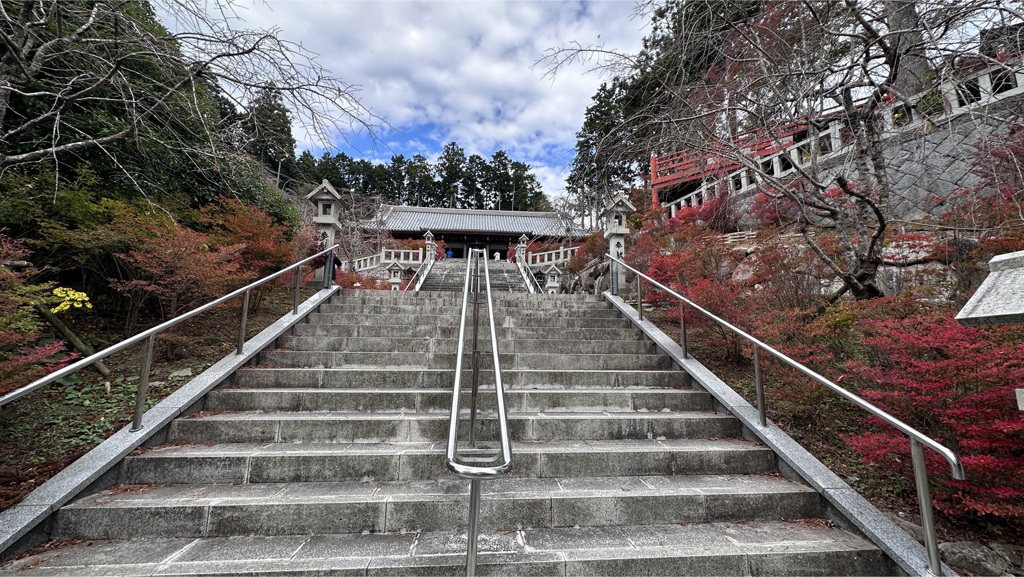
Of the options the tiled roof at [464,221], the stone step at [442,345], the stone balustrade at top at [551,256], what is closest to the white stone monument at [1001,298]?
the stone step at [442,345]

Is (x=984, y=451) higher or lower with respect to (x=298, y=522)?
higher

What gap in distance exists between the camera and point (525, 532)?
216 cm

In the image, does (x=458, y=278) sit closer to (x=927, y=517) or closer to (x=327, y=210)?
(x=327, y=210)

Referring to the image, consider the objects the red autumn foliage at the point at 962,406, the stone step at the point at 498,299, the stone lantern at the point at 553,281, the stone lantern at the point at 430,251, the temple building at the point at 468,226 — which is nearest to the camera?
the red autumn foliage at the point at 962,406

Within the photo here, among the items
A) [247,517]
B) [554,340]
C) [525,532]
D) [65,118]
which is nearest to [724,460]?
[525,532]

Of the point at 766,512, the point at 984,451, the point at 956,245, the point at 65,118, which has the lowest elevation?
the point at 766,512

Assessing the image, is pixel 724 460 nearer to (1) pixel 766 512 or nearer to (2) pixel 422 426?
(1) pixel 766 512

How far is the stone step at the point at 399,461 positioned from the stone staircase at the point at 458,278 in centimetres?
959

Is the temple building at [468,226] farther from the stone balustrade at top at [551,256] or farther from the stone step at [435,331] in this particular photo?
the stone step at [435,331]

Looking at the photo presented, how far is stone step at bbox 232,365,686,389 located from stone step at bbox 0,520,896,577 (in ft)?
5.12

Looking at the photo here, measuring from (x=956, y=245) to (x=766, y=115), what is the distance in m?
2.70

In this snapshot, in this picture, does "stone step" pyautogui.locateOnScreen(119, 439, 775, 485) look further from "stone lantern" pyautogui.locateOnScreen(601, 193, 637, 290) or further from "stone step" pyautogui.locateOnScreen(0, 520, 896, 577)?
"stone lantern" pyautogui.locateOnScreen(601, 193, 637, 290)

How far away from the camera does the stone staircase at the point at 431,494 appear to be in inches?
75.8

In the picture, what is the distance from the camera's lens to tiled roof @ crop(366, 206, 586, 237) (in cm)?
2523
